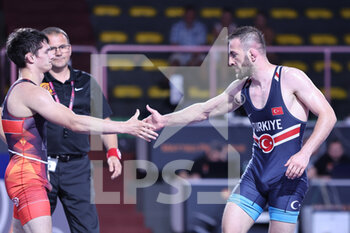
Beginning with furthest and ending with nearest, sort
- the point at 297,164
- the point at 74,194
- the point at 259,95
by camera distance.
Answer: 1. the point at 74,194
2. the point at 259,95
3. the point at 297,164

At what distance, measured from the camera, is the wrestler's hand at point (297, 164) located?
492 cm

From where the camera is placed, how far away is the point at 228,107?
570cm

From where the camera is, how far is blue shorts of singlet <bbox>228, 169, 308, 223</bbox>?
16.9 ft

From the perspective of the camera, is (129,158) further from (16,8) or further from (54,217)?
(16,8)

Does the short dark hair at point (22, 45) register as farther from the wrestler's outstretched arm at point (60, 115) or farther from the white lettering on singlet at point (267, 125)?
the white lettering on singlet at point (267, 125)

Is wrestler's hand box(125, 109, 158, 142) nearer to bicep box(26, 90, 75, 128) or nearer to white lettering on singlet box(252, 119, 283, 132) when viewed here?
bicep box(26, 90, 75, 128)

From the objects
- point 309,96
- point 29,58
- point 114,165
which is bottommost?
point 114,165

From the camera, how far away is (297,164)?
4922 mm

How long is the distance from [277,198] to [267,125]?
0.57 metres

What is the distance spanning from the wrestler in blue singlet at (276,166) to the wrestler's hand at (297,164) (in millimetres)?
244

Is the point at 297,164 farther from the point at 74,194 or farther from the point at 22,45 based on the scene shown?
the point at 22,45

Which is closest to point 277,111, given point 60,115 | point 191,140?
point 60,115

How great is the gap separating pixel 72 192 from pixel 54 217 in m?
1.89

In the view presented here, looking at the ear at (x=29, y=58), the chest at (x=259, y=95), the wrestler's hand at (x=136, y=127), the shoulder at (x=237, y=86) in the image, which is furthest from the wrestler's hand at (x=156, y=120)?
the ear at (x=29, y=58)
